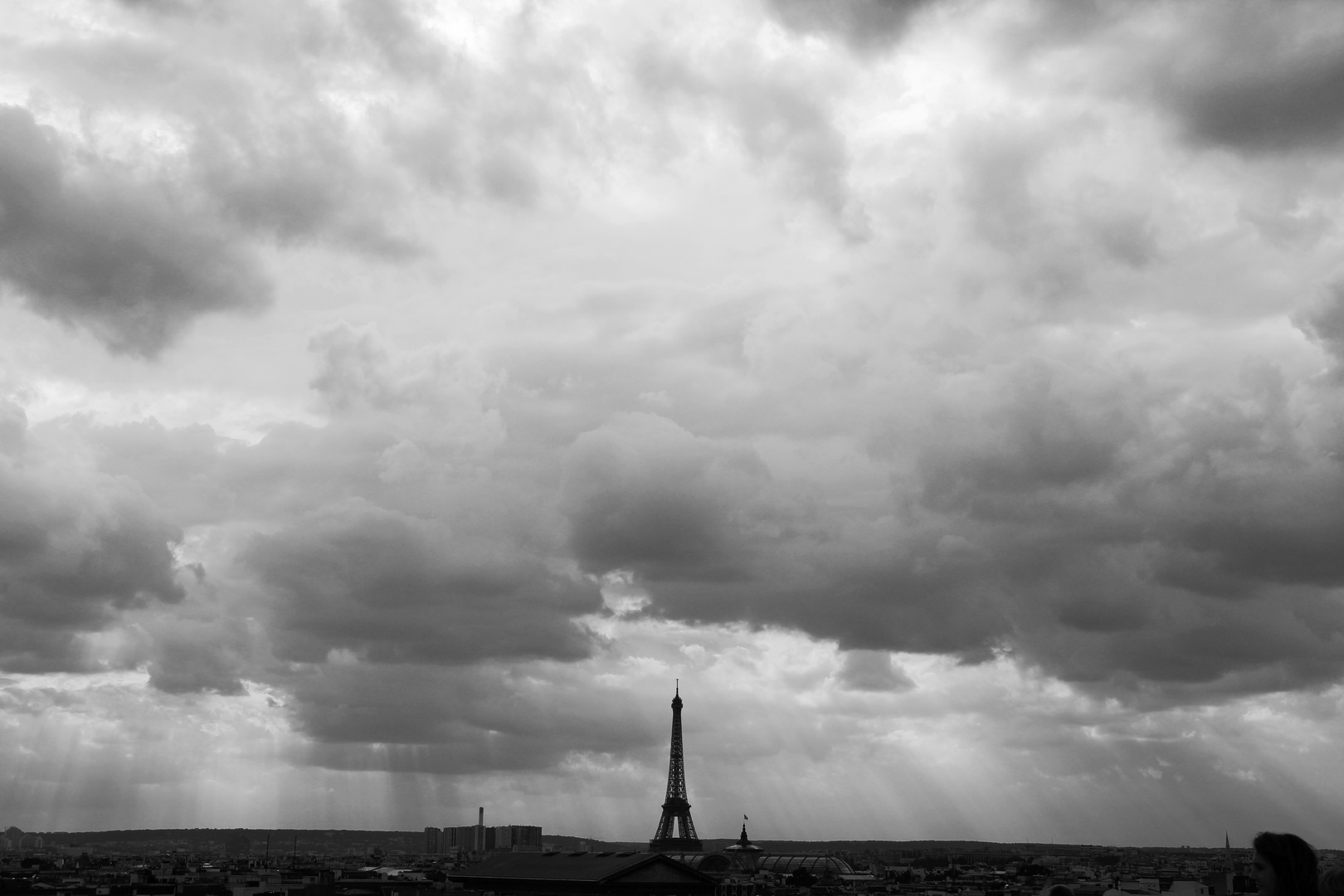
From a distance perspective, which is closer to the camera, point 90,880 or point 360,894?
point 360,894

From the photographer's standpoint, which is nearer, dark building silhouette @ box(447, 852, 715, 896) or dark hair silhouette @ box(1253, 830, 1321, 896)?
dark hair silhouette @ box(1253, 830, 1321, 896)

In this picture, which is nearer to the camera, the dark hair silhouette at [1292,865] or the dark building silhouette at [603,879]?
the dark hair silhouette at [1292,865]

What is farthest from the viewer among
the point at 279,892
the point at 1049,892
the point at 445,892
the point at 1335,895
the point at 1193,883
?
the point at 445,892

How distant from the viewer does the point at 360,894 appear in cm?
13612

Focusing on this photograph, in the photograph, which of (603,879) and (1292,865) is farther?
(603,879)

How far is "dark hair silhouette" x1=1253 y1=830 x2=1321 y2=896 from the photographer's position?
10.6 meters

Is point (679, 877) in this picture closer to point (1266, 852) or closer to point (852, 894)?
point (852, 894)

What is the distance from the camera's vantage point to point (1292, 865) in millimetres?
10672

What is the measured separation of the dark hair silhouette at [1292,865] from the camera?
10.6 meters

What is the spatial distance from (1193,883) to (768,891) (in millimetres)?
88478

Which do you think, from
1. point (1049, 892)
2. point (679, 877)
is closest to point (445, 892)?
point (679, 877)

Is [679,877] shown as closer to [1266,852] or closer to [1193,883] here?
[1193,883]

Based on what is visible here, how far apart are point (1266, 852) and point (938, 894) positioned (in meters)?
189

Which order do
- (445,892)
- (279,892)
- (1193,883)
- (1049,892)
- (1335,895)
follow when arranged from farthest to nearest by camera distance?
(445,892) → (279,892) → (1193,883) → (1049,892) → (1335,895)
